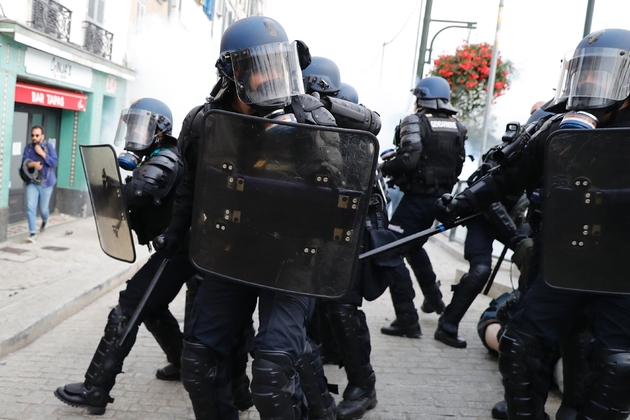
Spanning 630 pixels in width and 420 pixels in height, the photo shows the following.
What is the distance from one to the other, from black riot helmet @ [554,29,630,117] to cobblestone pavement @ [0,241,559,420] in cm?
173

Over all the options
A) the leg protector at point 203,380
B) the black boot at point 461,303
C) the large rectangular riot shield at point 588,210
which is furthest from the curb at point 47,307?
the large rectangular riot shield at point 588,210

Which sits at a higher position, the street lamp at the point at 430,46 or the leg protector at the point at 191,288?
the street lamp at the point at 430,46

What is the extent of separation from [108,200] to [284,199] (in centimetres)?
151

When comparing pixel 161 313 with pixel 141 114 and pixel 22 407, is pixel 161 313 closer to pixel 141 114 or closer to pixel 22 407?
pixel 22 407

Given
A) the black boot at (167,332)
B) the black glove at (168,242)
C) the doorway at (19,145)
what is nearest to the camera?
the black glove at (168,242)

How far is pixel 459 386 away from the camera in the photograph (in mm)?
4008

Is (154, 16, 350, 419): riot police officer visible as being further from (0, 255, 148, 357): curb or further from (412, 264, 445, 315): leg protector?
(412, 264, 445, 315): leg protector

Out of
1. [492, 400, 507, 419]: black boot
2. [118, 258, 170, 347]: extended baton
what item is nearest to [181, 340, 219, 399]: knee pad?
[118, 258, 170, 347]: extended baton

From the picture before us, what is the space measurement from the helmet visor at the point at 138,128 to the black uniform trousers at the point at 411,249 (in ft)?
7.07

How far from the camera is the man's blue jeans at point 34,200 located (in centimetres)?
930

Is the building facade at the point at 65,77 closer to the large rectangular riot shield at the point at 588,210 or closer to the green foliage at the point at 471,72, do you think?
the green foliage at the point at 471,72

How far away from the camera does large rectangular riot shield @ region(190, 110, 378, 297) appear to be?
7.20 feet

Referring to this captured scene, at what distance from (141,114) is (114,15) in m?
10.6

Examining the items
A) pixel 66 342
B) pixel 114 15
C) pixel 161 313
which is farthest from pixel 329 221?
pixel 114 15
